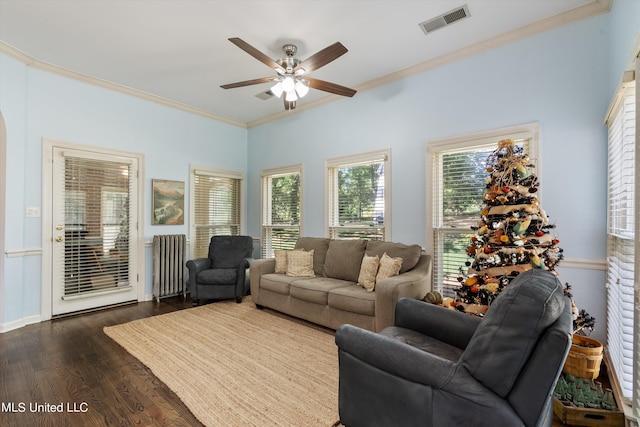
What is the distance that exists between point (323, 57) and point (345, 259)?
2.31m

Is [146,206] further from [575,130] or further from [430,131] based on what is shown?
[575,130]

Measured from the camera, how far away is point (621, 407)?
1.92m

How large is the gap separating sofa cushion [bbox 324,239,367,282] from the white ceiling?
2.21 metres

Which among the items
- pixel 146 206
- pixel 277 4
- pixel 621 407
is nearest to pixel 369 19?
pixel 277 4

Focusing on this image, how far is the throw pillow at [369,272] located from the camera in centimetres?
332

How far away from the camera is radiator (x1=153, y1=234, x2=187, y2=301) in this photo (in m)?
4.66

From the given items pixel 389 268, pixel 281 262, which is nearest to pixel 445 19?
pixel 389 268

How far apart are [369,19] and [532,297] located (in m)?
2.75

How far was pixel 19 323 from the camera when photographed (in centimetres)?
355

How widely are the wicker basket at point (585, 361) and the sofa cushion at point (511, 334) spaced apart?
1.29 m

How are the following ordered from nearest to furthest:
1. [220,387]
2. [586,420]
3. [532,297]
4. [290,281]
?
[532,297]
[586,420]
[220,387]
[290,281]

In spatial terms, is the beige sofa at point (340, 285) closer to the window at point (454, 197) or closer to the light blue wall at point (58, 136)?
the window at point (454, 197)

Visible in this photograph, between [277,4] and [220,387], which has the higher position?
[277,4]

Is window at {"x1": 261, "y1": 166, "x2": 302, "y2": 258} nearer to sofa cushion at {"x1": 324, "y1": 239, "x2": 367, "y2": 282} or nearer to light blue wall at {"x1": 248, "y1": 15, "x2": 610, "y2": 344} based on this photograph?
light blue wall at {"x1": 248, "y1": 15, "x2": 610, "y2": 344}
